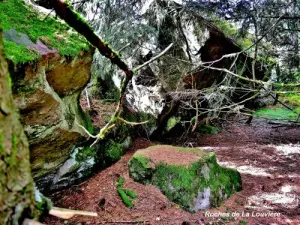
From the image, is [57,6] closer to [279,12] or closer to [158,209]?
[158,209]

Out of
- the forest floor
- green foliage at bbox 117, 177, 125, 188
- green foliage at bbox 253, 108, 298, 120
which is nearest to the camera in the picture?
the forest floor

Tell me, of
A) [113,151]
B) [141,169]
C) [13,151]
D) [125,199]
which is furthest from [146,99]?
[13,151]

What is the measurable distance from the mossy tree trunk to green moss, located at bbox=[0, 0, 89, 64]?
348cm

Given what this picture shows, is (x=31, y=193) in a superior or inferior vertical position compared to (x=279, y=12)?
inferior

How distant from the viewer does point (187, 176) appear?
15.8ft

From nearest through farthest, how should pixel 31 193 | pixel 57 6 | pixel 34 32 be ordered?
pixel 31 193, pixel 57 6, pixel 34 32

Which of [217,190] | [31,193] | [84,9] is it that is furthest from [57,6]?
[84,9]

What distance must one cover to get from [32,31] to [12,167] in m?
4.45

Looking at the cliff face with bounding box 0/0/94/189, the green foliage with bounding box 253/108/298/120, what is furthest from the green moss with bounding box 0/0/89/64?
the green foliage with bounding box 253/108/298/120

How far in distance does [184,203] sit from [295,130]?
9363 millimetres

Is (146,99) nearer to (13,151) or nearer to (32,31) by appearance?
(32,31)

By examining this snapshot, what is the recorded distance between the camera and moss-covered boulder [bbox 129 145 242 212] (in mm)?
4676

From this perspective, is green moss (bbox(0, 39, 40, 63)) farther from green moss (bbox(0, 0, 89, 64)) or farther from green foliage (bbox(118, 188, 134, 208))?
green foliage (bbox(118, 188, 134, 208))

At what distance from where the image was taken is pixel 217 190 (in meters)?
4.95
